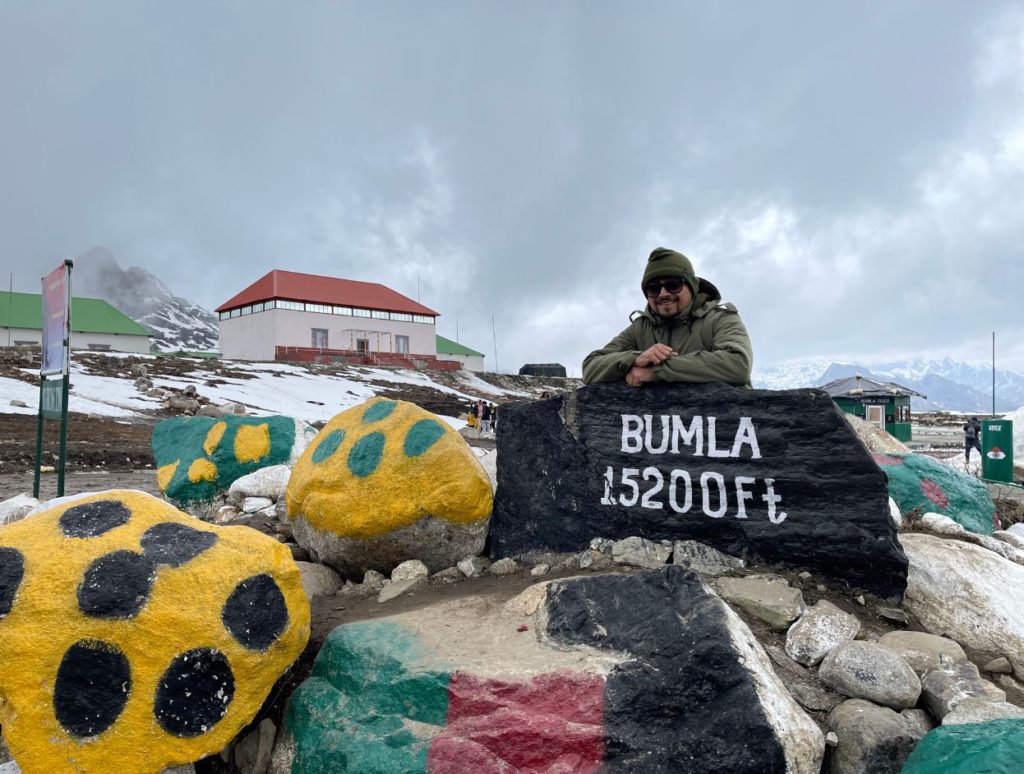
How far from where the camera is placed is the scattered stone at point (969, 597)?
10.2 feet

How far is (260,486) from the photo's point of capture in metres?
5.81

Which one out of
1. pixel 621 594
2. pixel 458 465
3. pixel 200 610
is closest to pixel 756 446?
pixel 621 594

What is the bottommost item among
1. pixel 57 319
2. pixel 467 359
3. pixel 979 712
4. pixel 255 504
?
pixel 979 712

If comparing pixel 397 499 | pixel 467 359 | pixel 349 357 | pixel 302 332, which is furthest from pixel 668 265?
pixel 467 359

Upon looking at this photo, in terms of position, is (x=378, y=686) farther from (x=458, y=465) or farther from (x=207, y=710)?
(x=458, y=465)

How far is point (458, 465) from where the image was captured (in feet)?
12.8

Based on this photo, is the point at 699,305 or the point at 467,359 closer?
the point at 699,305

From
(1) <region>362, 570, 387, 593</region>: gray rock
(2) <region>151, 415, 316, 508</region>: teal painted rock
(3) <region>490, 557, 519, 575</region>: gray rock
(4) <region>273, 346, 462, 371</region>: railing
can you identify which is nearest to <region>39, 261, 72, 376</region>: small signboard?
(2) <region>151, 415, 316, 508</region>: teal painted rock

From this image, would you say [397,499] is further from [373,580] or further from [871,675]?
[871,675]

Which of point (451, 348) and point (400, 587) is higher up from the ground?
point (451, 348)

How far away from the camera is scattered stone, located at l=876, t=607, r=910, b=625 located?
312 cm

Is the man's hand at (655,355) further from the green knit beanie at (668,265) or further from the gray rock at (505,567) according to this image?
the gray rock at (505,567)

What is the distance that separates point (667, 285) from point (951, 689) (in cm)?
231

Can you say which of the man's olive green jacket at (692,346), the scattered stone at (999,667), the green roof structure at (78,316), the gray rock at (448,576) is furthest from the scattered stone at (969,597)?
the green roof structure at (78,316)
